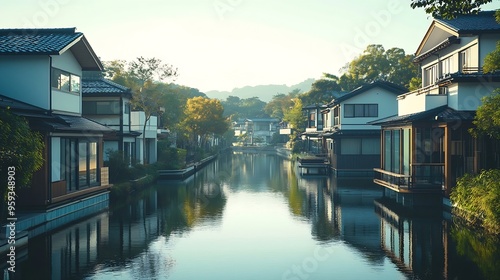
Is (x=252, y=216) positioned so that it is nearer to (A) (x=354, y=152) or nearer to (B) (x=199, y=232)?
(B) (x=199, y=232)

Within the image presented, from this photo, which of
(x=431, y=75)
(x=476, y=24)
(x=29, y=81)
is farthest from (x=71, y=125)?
(x=431, y=75)

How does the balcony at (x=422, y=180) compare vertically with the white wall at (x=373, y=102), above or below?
below

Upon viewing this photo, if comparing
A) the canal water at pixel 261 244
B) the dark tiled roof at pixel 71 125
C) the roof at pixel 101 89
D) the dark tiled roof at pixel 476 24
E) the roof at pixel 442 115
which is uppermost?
the dark tiled roof at pixel 476 24

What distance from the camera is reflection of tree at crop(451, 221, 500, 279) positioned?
13.3 metres

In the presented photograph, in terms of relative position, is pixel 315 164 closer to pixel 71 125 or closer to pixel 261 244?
pixel 71 125

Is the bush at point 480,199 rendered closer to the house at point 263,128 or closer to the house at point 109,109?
the house at point 109,109

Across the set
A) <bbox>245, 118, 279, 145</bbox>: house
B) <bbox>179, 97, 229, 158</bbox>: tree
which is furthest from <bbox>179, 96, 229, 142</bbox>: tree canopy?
<bbox>245, 118, 279, 145</bbox>: house

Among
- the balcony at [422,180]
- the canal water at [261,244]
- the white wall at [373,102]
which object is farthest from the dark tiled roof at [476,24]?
the white wall at [373,102]

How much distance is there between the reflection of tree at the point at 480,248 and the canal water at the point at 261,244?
29mm

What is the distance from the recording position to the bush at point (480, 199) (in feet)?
56.5

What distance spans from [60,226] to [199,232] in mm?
5778

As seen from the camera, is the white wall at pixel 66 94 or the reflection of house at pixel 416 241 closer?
the reflection of house at pixel 416 241

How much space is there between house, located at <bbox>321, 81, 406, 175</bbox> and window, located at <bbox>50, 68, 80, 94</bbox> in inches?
946

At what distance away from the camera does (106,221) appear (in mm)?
21203
